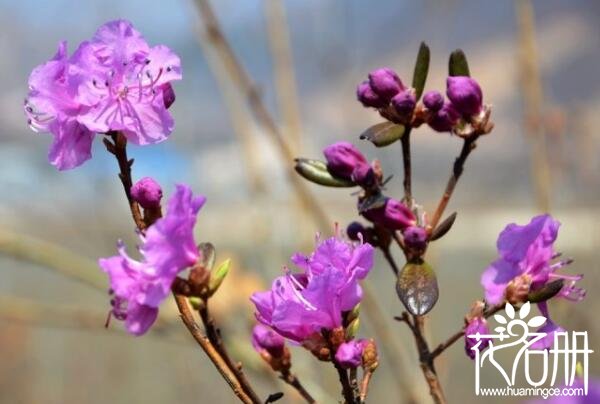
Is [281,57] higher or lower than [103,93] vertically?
lower

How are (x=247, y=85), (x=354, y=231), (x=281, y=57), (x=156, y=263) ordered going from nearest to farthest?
1. (x=156, y=263)
2. (x=354, y=231)
3. (x=247, y=85)
4. (x=281, y=57)

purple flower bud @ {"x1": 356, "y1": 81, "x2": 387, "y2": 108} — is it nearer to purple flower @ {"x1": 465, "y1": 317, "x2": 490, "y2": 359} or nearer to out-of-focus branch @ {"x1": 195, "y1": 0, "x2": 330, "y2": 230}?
purple flower @ {"x1": 465, "y1": 317, "x2": 490, "y2": 359}

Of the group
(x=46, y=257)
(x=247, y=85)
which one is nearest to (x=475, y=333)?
(x=247, y=85)

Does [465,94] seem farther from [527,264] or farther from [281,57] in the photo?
[281,57]

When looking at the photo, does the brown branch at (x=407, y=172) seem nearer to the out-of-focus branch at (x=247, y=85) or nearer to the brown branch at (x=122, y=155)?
the brown branch at (x=122, y=155)

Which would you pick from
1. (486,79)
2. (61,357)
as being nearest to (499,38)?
(486,79)

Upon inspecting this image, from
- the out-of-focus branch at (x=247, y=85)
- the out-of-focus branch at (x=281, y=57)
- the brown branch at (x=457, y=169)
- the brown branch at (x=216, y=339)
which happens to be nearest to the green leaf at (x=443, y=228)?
the brown branch at (x=457, y=169)
